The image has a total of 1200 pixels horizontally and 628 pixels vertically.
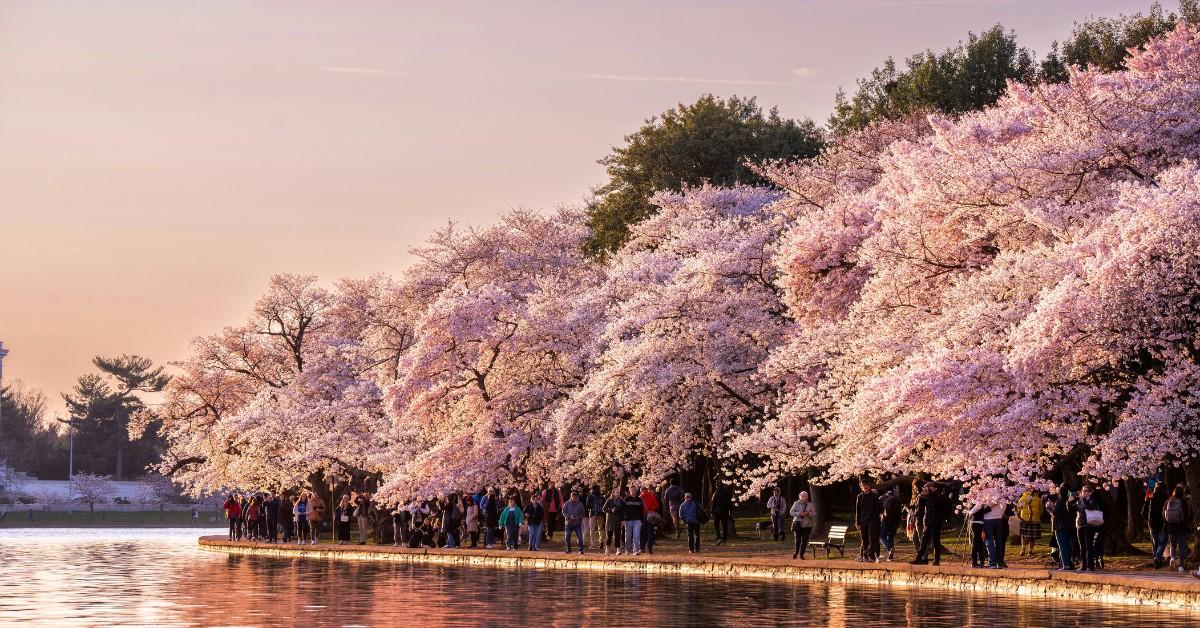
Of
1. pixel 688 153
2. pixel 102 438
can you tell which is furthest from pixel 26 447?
pixel 688 153

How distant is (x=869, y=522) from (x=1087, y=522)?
5538 mm

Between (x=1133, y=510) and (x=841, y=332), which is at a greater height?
(x=841, y=332)

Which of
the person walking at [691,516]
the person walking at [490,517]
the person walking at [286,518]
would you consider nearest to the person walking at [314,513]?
the person walking at [286,518]

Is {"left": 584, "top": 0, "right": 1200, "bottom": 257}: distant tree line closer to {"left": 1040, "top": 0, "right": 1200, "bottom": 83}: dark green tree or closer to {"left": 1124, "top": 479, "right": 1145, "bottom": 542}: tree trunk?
{"left": 1040, "top": 0, "right": 1200, "bottom": 83}: dark green tree

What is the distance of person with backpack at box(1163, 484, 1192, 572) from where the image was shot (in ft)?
96.5

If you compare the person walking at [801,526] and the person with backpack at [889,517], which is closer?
the person with backpack at [889,517]

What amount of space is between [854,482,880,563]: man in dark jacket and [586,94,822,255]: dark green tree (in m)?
44.4

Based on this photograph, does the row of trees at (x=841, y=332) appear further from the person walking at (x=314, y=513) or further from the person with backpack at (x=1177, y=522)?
the person walking at (x=314, y=513)

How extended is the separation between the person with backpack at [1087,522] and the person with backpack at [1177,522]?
48.1 inches

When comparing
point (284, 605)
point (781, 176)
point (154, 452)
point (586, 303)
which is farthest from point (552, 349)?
point (154, 452)

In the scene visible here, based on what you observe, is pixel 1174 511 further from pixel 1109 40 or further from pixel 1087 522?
pixel 1109 40

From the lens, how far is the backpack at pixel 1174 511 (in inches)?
1156

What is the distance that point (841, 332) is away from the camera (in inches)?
1634

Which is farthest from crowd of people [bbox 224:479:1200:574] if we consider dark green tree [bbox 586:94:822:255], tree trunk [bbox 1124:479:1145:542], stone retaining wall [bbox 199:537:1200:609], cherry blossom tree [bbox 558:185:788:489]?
dark green tree [bbox 586:94:822:255]
